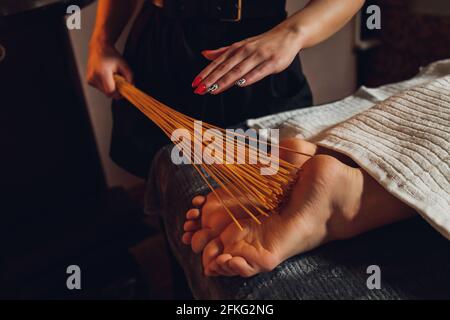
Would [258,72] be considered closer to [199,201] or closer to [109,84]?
[199,201]

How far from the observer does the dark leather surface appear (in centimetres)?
56

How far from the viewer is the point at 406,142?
676mm

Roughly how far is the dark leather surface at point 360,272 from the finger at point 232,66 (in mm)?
291

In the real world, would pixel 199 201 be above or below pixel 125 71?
below

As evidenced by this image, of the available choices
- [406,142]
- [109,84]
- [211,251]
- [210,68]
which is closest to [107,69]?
[109,84]

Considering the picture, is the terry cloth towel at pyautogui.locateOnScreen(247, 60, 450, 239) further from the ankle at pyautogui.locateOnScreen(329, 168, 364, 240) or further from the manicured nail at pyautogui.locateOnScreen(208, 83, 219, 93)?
the manicured nail at pyautogui.locateOnScreen(208, 83, 219, 93)

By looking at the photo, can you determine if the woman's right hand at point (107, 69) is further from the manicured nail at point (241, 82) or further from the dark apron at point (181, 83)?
the manicured nail at point (241, 82)

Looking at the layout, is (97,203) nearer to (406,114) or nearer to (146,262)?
(146,262)

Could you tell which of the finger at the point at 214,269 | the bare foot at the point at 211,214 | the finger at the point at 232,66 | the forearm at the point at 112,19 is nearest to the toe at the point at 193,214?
the bare foot at the point at 211,214

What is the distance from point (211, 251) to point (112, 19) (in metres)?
0.70

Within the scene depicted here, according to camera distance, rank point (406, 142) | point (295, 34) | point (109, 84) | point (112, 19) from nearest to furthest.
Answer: point (406, 142)
point (295, 34)
point (109, 84)
point (112, 19)

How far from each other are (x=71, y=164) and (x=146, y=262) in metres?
Answer: 0.44

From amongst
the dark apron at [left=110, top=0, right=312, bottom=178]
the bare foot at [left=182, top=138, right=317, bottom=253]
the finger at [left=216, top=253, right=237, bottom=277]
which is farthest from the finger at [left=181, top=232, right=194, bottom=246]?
the dark apron at [left=110, top=0, right=312, bottom=178]

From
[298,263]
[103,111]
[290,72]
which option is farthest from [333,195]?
[103,111]
